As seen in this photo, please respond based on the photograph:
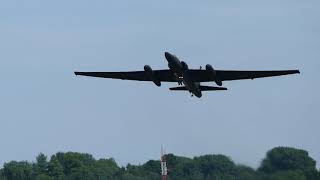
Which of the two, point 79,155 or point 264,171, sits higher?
point 79,155

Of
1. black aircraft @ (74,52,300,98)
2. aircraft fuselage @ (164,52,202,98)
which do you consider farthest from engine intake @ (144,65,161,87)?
aircraft fuselage @ (164,52,202,98)

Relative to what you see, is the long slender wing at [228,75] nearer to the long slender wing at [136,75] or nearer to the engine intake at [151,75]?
the long slender wing at [136,75]

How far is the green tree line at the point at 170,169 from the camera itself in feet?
317

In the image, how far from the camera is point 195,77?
3819 inches

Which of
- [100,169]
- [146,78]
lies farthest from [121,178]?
[146,78]

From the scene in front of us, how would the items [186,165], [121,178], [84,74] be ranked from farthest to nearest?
[121,178], [186,165], [84,74]

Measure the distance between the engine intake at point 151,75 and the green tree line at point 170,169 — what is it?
9214 mm

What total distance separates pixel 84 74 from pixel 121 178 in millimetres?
42931

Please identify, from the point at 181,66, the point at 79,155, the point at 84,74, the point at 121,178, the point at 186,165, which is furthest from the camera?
the point at 79,155

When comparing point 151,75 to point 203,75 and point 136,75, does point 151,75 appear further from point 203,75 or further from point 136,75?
point 136,75

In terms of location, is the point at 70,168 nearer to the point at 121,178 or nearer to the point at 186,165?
the point at 121,178

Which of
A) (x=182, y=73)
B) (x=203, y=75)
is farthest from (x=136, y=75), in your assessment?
(x=182, y=73)

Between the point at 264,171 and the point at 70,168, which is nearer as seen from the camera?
the point at 264,171

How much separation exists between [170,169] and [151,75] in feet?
112
